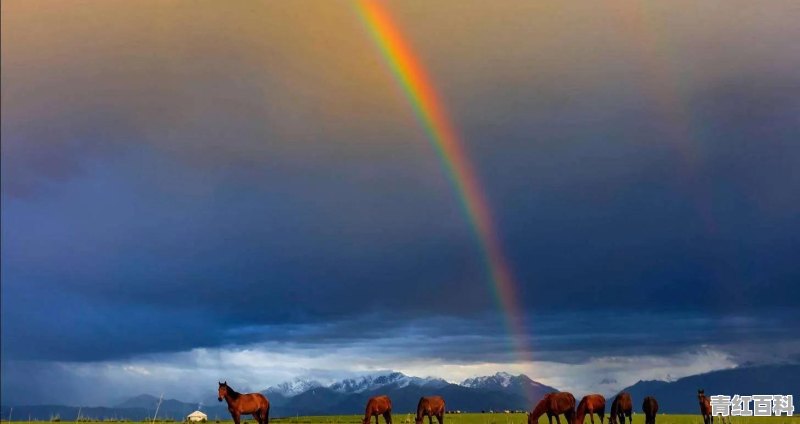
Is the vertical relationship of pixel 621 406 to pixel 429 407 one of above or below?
above

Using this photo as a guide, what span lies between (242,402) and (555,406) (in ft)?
79.2

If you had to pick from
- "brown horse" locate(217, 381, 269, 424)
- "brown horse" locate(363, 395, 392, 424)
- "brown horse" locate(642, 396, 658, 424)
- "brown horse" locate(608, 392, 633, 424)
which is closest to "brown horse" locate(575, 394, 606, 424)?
"brown horse" locate(608, 392, 633, 424)

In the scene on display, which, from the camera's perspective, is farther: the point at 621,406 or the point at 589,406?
the point at 621,406

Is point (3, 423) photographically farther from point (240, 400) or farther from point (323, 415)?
point (323, 415)

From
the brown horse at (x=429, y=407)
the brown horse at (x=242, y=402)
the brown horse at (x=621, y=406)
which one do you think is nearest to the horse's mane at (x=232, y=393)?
the brown horse at (x=242, y=402)

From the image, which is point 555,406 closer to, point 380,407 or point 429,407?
point 429,407

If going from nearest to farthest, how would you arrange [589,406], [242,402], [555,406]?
[242,402]
[555,406]
[589,406]

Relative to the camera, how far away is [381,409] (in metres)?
60.0

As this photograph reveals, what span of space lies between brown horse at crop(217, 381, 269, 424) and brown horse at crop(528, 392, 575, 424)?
68.4 feet

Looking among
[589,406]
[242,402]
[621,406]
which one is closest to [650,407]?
[621,406]

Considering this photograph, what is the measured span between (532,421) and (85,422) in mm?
39660

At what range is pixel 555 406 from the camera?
54.5 metres

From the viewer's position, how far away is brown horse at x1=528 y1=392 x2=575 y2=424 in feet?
179

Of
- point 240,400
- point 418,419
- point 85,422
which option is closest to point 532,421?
point 418,419
